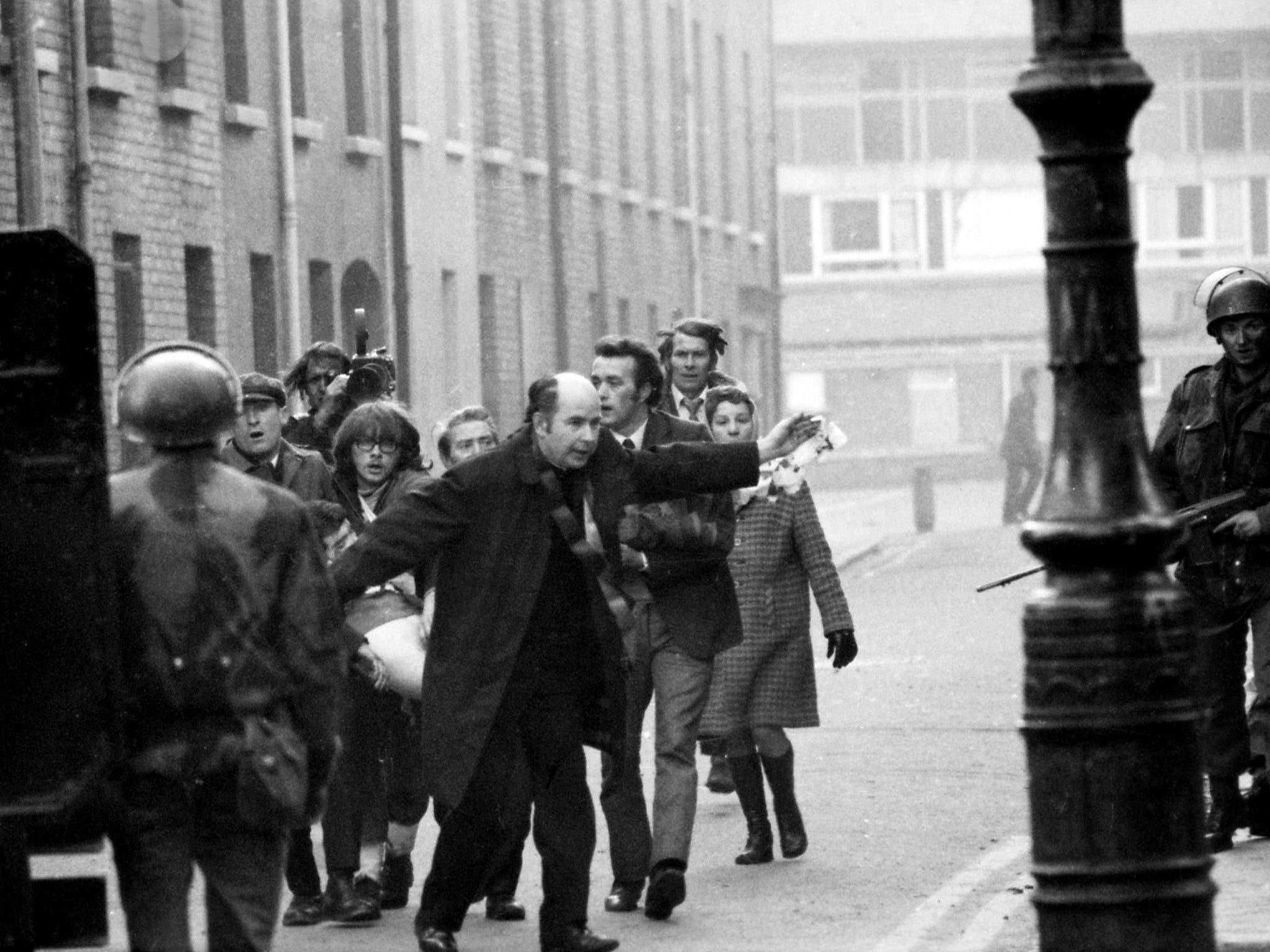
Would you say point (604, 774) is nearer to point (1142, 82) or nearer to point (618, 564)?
point (618, 564)

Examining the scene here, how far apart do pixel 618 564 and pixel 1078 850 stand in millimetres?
2860

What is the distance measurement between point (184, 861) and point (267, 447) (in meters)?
4.45

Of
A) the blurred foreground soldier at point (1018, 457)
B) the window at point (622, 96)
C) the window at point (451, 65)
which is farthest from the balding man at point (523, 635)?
the blurred foreground soldier at point (1018, 457)

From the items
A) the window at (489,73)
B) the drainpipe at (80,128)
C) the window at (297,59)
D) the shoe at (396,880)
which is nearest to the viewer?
the shoe at (396,880)

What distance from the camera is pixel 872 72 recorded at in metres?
78.4

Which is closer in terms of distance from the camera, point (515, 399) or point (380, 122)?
point (380, 122)

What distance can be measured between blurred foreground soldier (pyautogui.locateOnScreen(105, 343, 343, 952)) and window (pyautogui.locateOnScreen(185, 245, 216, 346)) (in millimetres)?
18244

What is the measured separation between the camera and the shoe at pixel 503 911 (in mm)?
9805

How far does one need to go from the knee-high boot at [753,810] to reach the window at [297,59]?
17.3m

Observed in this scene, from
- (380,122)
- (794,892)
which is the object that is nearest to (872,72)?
(380,122)

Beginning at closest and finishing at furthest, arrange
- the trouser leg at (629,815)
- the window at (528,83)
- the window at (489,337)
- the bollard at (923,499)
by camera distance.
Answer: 1. the trouser leg at (629,815)
2. the window at (489,337)
3. the window at (528,83)
4. the bollard at (923,499)

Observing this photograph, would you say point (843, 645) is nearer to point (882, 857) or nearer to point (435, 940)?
point (882, 857)

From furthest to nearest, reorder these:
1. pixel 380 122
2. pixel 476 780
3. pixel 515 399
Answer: pixel 515 399, pixel 380 122, pixel 476 780

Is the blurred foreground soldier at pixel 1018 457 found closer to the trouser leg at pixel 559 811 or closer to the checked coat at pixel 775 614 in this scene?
the checked coat at pixel 775 614
